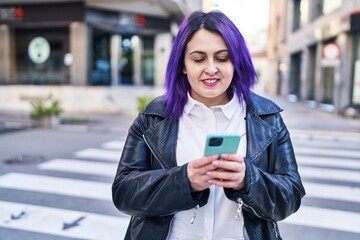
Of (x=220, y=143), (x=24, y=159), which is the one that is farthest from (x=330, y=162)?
(x=220, y=143)

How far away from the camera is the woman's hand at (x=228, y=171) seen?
125 centimetres

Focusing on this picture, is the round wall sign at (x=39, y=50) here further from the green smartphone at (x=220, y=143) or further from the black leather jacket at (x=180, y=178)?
the green smartphone at (x=220, y=143)

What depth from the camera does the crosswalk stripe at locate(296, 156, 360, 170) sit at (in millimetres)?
7980

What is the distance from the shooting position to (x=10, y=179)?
655 cm

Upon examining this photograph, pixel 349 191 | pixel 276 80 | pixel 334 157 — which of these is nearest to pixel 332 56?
pixel 334 157

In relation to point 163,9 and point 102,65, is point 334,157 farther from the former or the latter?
point 102,65

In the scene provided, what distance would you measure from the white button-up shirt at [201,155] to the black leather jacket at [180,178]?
0.13 ft

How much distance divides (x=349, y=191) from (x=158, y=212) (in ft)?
18.0

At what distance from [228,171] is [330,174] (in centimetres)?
658

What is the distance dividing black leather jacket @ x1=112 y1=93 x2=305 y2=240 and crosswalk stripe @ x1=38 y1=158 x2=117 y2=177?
537cm

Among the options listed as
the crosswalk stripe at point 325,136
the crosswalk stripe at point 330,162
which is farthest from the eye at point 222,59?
the crosswalk stripe at point 325,136

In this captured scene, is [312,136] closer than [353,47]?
Yes

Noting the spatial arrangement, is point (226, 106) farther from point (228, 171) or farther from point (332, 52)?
point (332, 52)

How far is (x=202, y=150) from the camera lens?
162cm
